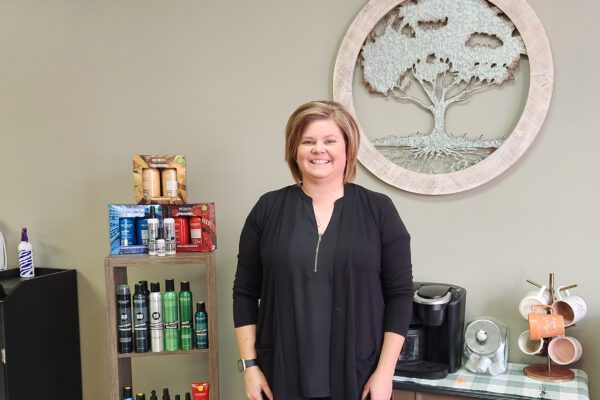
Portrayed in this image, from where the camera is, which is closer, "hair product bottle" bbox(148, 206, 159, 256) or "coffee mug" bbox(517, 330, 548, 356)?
"coffee mug" bbox(517, 330, 548, 356)

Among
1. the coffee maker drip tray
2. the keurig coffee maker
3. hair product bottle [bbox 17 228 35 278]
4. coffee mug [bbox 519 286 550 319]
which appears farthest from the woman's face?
hair product bottle [bbox 17 228 35 278]

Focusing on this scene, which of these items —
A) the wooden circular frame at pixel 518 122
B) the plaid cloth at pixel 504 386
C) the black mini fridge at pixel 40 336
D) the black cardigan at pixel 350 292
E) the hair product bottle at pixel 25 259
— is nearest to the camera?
the black cardigan at pixel 350 292

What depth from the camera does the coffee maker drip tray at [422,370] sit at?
5.93 feet

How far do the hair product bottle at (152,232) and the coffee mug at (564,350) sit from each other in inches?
57.0

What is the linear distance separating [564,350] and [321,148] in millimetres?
1120

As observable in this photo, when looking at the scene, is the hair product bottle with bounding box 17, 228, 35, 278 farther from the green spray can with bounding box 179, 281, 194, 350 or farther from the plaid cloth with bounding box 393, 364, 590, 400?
the plaid cloth with bounding box 393, 364, 590, 400

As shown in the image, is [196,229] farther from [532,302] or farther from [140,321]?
[532,302]

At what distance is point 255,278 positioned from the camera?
1604 millimetres

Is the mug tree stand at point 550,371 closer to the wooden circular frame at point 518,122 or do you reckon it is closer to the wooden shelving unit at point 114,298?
the wooden circular frame at point 518,122

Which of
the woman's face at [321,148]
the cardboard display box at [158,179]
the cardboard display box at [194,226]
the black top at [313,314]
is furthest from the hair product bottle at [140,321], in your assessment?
the woman's face at [321,148]

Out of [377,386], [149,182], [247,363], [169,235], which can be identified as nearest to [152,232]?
[169,235]

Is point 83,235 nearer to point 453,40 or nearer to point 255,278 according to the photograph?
point 255,278

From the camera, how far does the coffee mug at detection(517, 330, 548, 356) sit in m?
1.84

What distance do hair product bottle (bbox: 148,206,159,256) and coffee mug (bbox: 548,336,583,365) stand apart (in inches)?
57.0
